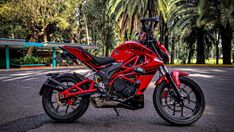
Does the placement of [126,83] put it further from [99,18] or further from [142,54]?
[99,18]

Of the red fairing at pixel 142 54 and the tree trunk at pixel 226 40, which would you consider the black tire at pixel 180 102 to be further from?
the tree trunk at pixel 226 40

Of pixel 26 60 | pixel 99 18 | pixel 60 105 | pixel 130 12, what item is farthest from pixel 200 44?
pixel 60 105

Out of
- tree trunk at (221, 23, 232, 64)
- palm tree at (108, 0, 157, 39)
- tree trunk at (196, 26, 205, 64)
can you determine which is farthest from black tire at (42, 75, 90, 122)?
tree trunk at (196, 26, 205, 64)

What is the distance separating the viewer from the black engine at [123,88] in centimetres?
Result: 322

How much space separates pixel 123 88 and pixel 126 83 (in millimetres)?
95

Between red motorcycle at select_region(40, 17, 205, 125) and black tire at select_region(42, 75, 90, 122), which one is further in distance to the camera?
black tire at select_region(42, 75, 90, 122)

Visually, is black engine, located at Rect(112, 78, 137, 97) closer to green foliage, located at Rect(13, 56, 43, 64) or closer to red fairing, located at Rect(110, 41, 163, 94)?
red fairing, located at Rect(110, 41, 163, 94)

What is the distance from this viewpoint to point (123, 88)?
3221 mm

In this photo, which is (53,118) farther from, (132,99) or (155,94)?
(155,94)

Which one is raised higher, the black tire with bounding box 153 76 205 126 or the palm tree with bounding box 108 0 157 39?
the palm tree with bounding box 108 0 157 39

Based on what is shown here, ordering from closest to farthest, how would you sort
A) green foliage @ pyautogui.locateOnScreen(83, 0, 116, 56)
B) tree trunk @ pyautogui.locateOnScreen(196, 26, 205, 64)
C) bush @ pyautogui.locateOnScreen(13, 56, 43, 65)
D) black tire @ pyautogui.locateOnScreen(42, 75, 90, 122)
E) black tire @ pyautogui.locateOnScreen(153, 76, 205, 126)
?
black tire @ pyautogui.locateOnScreen(153, 76, 205, 126) → black tire @ pyautogui.locateOnScreen(42, 75, 90, 122) → tree trunk @ pyautogui.locateOnScreen(196, 26, 205, 64) → bush @ pyautogui.locateOnScreen(13, 56, 43, 65) → green foliage @ pyautogui.locateOnScreen(83, 0, 116, 56)

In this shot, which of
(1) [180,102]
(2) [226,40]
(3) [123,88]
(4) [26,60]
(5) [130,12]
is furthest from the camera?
(4) [26,60]

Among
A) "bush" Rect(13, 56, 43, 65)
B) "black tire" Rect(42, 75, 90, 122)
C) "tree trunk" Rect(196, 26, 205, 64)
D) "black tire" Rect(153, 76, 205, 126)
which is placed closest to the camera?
"black tire" Rect(153, 76, 205, 126)

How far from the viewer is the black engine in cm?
322
